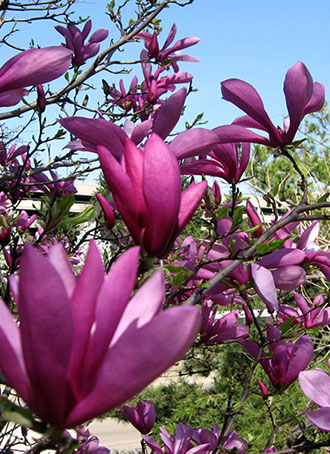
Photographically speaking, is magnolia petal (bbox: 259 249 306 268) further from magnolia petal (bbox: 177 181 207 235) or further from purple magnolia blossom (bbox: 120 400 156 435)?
purple magnolia blossom (bbox: 120 400 156 435)

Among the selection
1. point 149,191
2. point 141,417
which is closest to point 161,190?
point 149,191

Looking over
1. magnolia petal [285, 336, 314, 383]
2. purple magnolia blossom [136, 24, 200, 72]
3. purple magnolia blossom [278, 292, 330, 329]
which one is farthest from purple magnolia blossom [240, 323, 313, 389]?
purple magnolia blossom [136, 24, 200, 72]

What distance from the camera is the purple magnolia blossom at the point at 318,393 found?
2.77 feet

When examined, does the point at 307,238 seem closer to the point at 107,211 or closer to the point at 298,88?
the point at 298,88

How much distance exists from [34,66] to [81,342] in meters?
0.52

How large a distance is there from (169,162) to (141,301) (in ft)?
0.66

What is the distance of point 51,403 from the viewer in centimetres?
42

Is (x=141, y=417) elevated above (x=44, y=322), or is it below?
below

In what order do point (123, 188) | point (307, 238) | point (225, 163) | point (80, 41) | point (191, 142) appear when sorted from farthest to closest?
point (80, 41) < point (307, 238) < point (225, 163) < point (191, 142) < point (123, 188)

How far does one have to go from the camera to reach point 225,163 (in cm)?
106

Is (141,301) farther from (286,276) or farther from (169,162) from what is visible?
(286,276)

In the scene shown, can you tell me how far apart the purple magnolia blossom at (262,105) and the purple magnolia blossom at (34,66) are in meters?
0.32

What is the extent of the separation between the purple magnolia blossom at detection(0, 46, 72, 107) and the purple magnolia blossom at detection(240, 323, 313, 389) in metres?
0.94

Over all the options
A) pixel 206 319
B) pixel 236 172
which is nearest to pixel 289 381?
pixel 206 319
